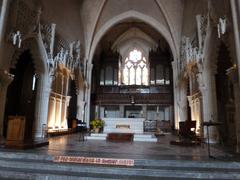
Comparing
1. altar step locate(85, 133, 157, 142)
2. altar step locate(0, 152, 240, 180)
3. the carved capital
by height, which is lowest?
altar step locate(0, 152, 240, 180)

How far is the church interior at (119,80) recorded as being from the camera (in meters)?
6.79

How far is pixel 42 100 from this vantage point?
11.2 metres

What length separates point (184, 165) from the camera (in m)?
4.77

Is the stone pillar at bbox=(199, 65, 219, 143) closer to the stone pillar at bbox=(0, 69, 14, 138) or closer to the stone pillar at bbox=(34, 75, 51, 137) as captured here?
the stone pillar at bbox=(34, 75, 51, 137)

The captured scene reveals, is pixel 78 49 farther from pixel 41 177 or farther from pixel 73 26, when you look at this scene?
pixel 41 177

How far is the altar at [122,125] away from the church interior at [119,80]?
Answer: 66mm

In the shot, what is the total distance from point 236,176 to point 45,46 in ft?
34.0

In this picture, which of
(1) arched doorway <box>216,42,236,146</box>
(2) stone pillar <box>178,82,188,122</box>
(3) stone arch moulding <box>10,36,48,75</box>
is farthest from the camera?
(2) stone pillar <box>178,82,188,122</box>

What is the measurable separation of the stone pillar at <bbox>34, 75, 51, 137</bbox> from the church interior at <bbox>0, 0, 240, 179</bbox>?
0.05 meters

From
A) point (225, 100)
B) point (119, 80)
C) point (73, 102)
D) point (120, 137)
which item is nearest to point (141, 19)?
point (119, 80)

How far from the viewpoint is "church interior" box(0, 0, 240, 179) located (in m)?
6.79

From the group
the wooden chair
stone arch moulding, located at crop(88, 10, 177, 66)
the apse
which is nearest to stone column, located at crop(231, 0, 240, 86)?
the wooden chair

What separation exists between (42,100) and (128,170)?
8.13 m

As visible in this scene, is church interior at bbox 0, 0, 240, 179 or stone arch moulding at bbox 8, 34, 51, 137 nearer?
church interior at bbox 0, 0, 240, 179
